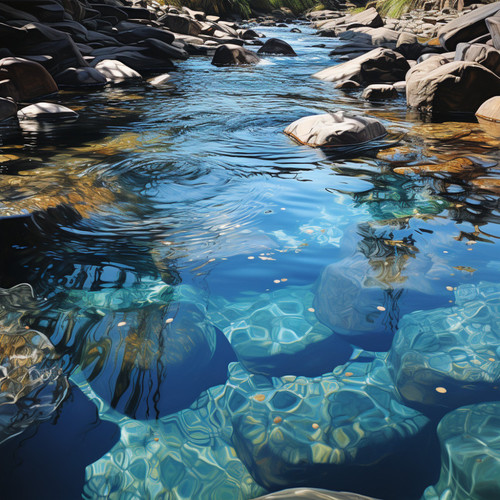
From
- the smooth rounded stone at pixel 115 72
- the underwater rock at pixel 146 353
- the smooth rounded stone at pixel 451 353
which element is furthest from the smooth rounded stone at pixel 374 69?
the underwater rock at pixel 146 353

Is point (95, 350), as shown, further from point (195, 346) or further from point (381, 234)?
point (381, 234)

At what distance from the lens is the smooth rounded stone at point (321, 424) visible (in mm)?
1604

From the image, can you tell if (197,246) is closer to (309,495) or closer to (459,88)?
(309,495)

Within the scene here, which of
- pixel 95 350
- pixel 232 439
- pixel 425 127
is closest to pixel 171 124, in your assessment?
pixel 425 127

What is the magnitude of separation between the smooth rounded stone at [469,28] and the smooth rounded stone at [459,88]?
12.1ft

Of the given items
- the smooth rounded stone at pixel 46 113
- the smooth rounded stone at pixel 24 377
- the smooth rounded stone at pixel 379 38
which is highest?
the smooth rounded stone at pixel 24 377

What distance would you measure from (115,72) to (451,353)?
981 cm

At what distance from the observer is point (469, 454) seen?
64.6 inches

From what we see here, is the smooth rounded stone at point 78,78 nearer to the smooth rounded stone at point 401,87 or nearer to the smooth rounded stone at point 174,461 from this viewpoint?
the smooth rounded stone at point 401,87

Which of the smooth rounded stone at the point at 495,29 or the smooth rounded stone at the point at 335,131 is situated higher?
the smooth rounded stone at the point at 495,29

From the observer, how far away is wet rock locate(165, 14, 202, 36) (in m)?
16.7

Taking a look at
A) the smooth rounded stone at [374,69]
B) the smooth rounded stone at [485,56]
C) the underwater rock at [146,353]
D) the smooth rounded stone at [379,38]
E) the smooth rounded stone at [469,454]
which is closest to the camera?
the smooth rounded stone at [469,454]

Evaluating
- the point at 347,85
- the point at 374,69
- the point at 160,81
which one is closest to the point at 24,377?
the point at 347,85

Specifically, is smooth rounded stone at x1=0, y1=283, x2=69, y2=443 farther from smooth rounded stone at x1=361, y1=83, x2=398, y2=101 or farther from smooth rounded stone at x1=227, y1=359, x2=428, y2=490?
smooth rounded stone at x1=361, y1=83, x2=398, y2=101
